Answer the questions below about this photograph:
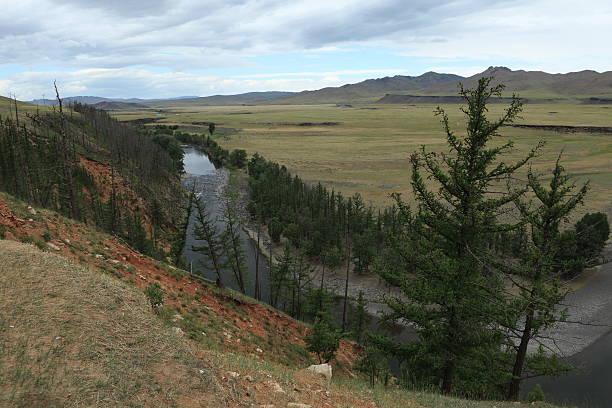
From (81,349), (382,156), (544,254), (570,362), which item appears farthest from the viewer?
(382,156)

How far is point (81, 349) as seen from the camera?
10.7 meters

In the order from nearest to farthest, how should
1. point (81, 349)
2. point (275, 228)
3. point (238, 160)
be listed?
point (81, 349) → point (275, 228) → point (238, 160)

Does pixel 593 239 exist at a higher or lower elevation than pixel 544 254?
lower

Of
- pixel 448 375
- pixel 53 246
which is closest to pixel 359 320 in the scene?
pixel 448 375

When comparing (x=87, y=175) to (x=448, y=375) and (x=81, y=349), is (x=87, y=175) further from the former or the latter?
(x=448, y=375)

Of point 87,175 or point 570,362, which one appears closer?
point 570,362

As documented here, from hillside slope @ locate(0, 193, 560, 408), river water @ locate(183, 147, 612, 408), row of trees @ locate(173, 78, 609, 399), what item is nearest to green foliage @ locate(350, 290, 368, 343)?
river water @ locate(183, 147, 612, 408)

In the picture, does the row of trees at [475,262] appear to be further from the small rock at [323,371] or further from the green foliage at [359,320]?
the green foliage at [359,320]

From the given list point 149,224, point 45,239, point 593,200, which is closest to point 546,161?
point 593,200

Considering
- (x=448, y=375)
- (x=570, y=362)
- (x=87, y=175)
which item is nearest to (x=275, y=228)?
(x=87, y=175)

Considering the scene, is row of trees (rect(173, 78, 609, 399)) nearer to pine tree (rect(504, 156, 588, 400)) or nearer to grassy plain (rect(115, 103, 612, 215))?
pine tree (rect(504, 156, 588, 400))

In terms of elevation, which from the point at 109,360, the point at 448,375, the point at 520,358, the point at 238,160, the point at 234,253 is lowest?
the point at 234,253

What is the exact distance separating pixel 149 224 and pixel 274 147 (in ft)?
336

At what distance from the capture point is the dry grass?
30.4ft
